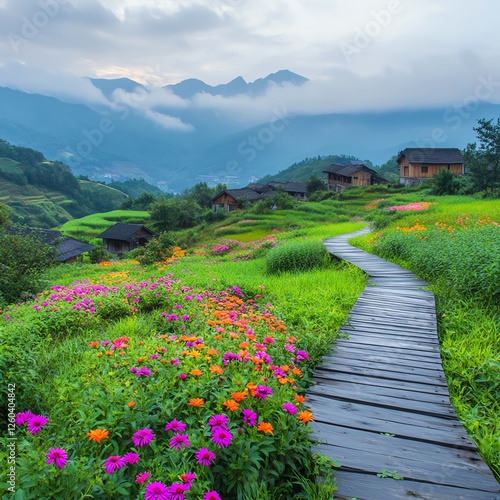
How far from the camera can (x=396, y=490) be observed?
2.30m

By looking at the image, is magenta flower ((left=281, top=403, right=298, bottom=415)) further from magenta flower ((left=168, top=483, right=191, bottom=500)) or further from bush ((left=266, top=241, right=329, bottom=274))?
bush ((left=266, top=241, right=329, bottom=274))

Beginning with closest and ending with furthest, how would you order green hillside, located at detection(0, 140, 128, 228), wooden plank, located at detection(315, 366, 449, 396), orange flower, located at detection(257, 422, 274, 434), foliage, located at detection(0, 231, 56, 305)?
orange flower, located at detection(257, 422, 274, 434) → wooden plank, located at detection(315, 366, 449, 396) → foliage, located at detection(0, 231, 56, 305) → green hillside, located at detection(0, 140, 128, 228)

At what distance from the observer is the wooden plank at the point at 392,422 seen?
281cm

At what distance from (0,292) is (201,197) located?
57295 mm

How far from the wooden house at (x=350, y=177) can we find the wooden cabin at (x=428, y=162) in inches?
290

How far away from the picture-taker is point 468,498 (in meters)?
2.24

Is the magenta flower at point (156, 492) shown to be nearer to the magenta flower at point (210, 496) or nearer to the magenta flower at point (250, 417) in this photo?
the magenta flower at point (210, 496)

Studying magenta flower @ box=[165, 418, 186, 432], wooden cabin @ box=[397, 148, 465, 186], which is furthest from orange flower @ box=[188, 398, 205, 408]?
wooden cabin @ box=[397, 148, 465, 186]

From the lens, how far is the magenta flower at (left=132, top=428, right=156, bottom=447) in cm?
221

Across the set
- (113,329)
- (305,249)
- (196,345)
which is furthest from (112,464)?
(305,249)

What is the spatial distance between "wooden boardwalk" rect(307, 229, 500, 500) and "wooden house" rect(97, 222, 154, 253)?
43.8 m

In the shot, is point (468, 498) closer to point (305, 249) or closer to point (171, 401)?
point (171, 401)

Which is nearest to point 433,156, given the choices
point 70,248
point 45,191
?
point 70,248

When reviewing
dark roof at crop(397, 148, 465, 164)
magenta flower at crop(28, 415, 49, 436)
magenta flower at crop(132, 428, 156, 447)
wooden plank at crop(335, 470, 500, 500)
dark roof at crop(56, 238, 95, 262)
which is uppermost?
dark roof at crop(397, 148, 465, 164)
